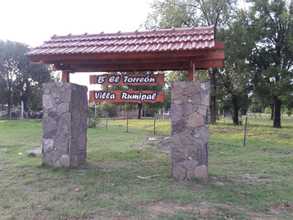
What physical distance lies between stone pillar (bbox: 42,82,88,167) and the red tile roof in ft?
2.48

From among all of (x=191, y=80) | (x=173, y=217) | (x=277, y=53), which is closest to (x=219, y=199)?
(x=173, y=217)

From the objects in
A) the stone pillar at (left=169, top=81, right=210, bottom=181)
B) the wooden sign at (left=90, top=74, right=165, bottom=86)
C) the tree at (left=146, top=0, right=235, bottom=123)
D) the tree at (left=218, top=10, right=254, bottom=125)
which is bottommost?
the stone pillar at (left=169, top=81, right=210, bottom=181)

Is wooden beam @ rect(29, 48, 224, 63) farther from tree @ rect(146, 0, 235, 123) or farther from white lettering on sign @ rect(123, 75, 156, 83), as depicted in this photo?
tree @ rect(146, 0, 235, 123)

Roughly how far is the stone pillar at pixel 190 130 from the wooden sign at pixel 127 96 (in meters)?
0.54

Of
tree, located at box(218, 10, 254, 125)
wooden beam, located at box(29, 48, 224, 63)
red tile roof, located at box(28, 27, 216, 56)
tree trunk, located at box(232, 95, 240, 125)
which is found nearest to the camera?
wooden beam, located at box(29, 48, 224, 63)

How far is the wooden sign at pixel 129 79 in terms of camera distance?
6.21 m

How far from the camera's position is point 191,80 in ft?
19.4

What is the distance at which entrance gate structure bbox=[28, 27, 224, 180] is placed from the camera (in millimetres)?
5664

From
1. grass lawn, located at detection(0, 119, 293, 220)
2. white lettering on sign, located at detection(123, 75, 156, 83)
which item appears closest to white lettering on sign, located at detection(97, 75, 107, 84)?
white lettering on sign, located at detection(123, 75, 156, 83)

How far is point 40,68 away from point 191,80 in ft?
91.8

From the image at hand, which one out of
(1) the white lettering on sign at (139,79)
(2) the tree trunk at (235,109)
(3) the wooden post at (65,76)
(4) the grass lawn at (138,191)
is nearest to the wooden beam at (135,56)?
(3) the wooden post at (65,76)

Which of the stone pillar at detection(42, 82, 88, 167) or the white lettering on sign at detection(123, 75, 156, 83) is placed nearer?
the white lettering on sign at detection(123, 75, 156, 83)

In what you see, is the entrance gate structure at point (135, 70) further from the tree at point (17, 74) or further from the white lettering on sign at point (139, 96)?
the tree at point (17, 74)

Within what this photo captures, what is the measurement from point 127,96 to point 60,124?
149cm
